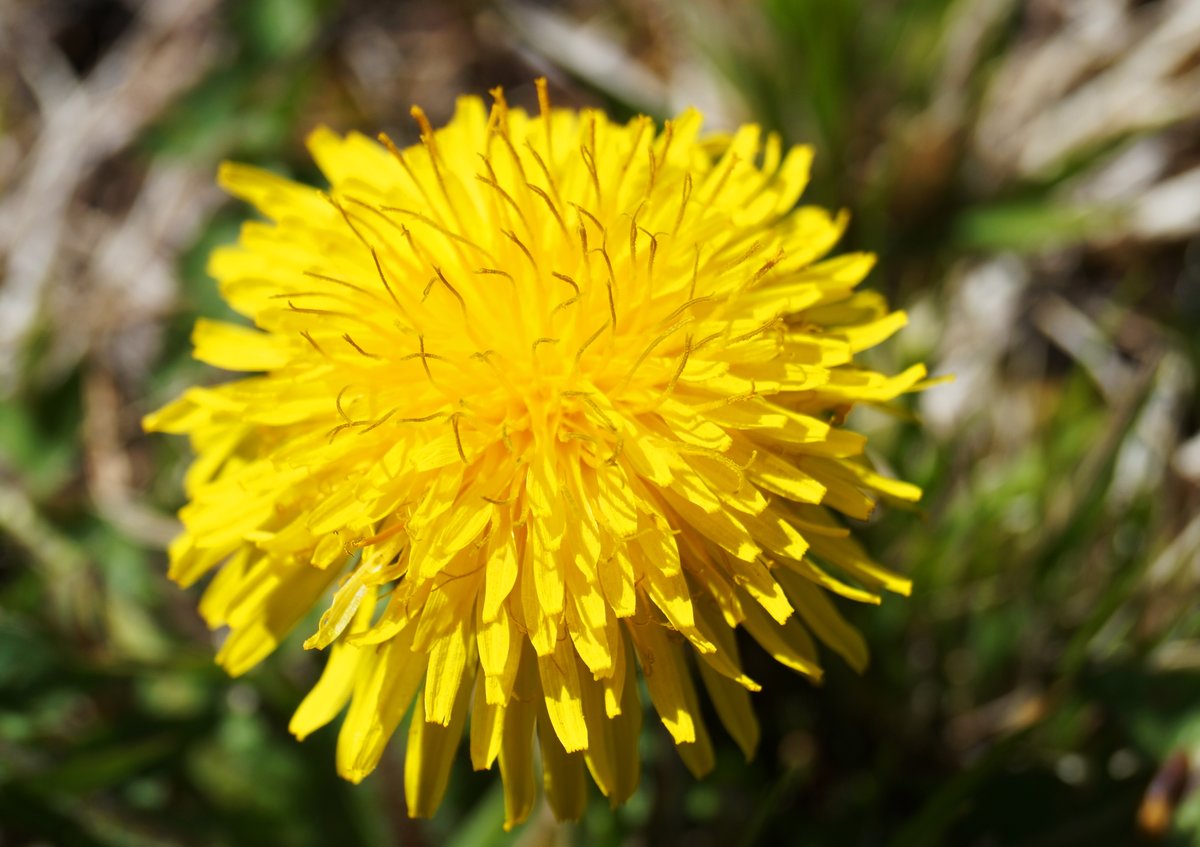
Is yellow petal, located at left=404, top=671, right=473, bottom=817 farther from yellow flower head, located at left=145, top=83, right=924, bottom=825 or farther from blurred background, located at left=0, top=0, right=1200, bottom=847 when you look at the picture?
blurred background, located at left=0, top=0, right=1200, bottom=847

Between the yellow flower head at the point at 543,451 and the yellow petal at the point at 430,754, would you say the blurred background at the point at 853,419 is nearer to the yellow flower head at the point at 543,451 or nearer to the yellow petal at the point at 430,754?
the yellow flower head at the point at 543,451

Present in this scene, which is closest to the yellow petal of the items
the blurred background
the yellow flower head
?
the yellow flower head

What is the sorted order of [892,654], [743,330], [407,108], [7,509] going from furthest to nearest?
[407,108]
[7,509]
[892,654]
[743,330]

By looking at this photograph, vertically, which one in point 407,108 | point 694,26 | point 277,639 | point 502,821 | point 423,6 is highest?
point 423,6

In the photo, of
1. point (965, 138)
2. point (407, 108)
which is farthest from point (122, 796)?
point (965, 138)

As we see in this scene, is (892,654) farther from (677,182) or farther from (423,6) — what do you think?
(423,6)
